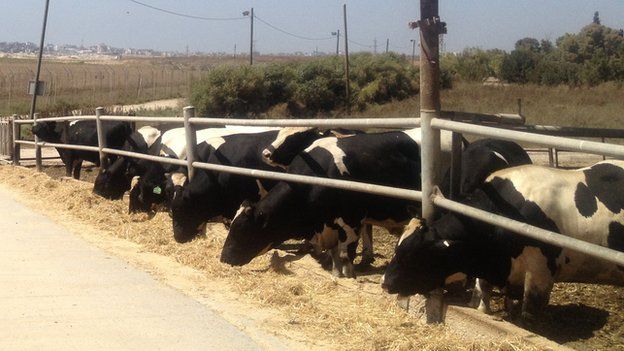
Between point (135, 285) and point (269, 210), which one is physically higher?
point (269, 210)

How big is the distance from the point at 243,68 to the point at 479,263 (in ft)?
133

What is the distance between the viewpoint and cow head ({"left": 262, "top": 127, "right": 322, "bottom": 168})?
29.3 ft

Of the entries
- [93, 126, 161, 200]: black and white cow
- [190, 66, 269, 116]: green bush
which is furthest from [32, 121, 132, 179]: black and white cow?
[190, 66, 269, 116]: green bush

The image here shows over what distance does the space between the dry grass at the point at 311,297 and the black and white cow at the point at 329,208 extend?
0.86 ft

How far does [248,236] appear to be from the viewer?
799cm

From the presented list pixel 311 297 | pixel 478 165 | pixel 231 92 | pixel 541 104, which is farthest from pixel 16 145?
pixel 541 104

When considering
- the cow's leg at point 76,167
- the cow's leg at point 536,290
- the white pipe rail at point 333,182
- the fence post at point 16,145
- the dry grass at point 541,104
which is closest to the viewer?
the cow's leg at point 536,290

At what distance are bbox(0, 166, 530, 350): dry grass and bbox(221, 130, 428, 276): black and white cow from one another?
26 cm

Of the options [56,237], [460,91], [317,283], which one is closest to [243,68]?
[460,91]

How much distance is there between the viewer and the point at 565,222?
18.5 ft

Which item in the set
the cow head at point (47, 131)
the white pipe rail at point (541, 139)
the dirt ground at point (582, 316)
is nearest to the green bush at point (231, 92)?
the cow head at point (47, 131)

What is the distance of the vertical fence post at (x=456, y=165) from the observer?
6.27m

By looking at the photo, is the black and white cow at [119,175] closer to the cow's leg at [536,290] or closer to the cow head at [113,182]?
the cow head at [113,182]

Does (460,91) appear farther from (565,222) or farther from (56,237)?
(565,222)
